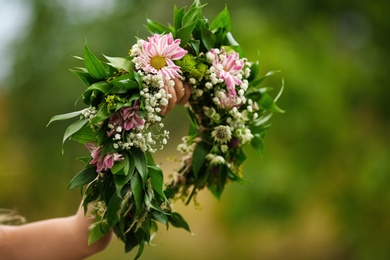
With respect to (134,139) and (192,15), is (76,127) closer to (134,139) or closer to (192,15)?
(134,139)

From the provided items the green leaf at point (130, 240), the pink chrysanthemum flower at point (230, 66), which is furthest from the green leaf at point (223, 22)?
the green leaf at point (130, 240)

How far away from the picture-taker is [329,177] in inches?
216

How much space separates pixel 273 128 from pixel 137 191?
12.2 feet

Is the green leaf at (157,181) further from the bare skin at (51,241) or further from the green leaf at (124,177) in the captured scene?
the bare skin at (51,241)

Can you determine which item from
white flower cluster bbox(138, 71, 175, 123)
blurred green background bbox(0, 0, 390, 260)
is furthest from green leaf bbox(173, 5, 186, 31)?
blurred green background bbox(0, 0, 390, 260)

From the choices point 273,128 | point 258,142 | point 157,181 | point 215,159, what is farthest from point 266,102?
point 273,128

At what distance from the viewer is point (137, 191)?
1.41m

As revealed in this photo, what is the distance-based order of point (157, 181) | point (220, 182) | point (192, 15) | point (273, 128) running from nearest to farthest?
1. point (157, 181)
2. point (192, 15)
3. point (220, 182)
4. point (273, 128)

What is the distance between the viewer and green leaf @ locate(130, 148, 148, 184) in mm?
1410

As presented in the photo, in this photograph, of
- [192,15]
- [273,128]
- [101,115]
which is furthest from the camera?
[273,128]

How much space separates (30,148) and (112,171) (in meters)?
5.49

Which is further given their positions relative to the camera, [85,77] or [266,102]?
[266,102]

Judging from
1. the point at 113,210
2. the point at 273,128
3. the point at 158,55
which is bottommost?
the point at 273,128

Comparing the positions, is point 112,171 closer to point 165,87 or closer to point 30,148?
point 165,87
